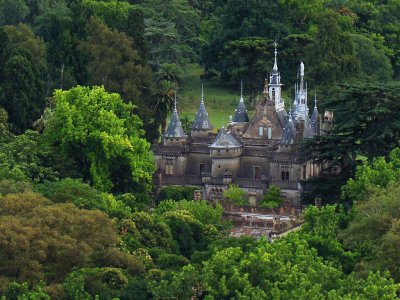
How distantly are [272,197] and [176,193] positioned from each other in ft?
15.5

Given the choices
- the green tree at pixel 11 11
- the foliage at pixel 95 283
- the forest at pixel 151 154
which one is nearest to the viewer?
the foliage at pixel 95 283

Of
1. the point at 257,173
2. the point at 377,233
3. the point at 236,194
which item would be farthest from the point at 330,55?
the point at 377,233

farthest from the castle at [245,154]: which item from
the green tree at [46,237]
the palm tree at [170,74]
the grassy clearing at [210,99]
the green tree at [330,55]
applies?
the green tree at [46,237]

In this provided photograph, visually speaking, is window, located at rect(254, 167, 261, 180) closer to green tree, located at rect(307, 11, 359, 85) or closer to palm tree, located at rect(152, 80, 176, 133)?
palm tree, located at rect(152, 80, 176, 133)

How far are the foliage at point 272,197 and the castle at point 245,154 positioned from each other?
53 centimetres

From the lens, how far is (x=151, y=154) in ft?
305

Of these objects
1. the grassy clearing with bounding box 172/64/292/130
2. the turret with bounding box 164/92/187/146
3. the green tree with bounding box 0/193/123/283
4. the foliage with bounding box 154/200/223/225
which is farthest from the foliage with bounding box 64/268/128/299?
the grassy clearing with bounding box 172/64/292/130

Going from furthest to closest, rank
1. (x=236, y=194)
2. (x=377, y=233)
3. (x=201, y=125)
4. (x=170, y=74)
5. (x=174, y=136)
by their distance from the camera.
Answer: (x=170, y=74) → (x=201, y=125) → (x=174, y=136) → (x=236, y=194) → (x=377, y=233)

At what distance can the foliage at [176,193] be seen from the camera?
8969cm

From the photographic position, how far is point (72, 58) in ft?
360

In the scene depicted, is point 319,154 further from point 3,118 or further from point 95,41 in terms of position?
point 95,41

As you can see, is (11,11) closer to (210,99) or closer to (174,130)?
(210,99)

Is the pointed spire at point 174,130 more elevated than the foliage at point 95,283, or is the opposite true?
the pointed spire at point 174,130

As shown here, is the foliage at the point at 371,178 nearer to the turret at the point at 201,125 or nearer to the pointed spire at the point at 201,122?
the turret at the point at 201,125
